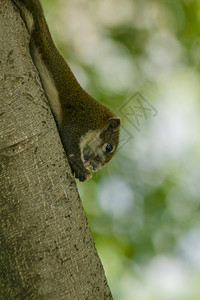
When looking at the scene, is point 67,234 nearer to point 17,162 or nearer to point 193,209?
point 17,162

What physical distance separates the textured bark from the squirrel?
99 centimetres

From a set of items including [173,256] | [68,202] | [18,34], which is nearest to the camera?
[68,202]

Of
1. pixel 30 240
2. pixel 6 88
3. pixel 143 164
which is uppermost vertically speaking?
pixel 6 88

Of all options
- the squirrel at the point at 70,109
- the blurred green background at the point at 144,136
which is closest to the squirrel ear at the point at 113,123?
the squirrel at the point at 70,109

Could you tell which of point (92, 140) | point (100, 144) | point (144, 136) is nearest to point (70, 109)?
point (92, 140)

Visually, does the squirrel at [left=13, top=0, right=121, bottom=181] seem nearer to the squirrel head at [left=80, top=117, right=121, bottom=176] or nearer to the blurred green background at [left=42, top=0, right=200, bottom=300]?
the squirrel head at [left=80, top=117, right=121, bottom=176]

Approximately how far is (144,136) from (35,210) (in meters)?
4.79

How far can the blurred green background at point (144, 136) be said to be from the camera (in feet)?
21.7

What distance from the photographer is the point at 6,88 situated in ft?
8.59

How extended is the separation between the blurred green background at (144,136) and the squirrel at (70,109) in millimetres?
1813

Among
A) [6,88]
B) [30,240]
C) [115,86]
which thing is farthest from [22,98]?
[115,86]

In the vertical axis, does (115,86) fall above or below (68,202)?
below

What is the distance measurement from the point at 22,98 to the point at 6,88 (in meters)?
0.10

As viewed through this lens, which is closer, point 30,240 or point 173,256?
point 30,240
